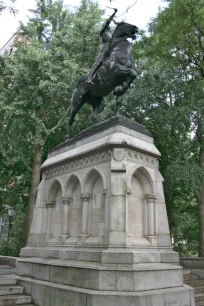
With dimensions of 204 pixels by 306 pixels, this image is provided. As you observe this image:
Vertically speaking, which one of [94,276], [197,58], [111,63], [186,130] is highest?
[197,58]

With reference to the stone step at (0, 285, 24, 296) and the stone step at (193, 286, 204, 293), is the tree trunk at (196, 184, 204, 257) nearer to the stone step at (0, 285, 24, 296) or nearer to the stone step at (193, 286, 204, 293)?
the stone step at (193, 286, 204, 293)

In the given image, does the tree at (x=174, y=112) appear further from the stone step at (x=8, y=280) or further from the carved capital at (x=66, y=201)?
the stone step at (x=8, y=280)

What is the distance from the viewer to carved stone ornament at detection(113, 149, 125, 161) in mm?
8341

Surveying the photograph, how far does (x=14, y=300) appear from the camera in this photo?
27.5 ft

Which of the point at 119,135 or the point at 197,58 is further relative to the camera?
the point at 197,58

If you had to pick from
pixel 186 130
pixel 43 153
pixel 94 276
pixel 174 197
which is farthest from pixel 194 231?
pixel 94 276

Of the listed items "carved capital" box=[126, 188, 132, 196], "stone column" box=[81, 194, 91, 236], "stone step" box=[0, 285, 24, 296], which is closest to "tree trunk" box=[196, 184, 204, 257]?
"stone column" box=[81, 194, 91, 236]

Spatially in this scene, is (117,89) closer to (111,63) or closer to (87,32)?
(111,63)

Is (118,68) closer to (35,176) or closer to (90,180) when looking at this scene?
(90,180)

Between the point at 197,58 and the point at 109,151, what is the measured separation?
10.1 meters

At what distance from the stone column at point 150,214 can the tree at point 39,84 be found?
40.2 feet

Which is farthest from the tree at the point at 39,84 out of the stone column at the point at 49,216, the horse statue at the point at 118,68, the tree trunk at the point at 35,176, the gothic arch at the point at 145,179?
the gothic arch at the point at 145,179

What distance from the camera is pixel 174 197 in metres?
24.1

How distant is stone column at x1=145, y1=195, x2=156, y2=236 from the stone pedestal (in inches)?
1.1
